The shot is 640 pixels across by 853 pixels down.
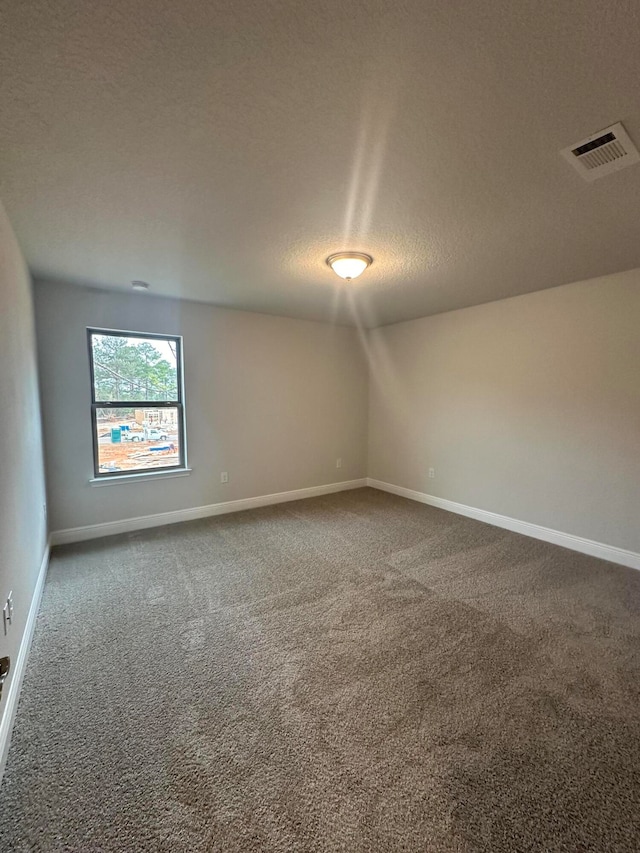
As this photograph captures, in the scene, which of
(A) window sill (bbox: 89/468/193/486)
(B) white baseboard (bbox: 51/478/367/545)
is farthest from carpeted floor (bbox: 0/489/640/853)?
(A) window sill (bbox: 89/468/193/486)

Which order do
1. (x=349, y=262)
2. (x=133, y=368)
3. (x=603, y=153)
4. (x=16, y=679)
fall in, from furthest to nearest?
(x=133, y=368) → (x=349, y=262) → (x=16, y=679) → (x=603, y=153)

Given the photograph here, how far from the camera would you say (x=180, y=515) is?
13.4 feet

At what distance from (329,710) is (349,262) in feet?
8.81

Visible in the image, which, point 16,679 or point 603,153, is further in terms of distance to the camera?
point 16,679

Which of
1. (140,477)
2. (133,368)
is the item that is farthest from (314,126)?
(140,477)

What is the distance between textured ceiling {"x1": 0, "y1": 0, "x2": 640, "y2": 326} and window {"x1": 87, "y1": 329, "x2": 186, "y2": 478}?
3.69 feet

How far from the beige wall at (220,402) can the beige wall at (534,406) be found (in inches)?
35.2

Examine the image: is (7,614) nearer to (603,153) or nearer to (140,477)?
(140,477)

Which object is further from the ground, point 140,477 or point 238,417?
point 238,417

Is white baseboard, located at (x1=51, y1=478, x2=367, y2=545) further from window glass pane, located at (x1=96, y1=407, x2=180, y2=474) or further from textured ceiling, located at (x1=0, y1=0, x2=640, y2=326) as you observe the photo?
textured ceiling, located at (x1=0, y1=0, x2=640, y2=326)

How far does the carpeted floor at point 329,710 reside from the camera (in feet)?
3.91

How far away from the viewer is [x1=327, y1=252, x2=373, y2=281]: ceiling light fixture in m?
2.64

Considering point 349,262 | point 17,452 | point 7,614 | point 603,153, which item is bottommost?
point 7,614

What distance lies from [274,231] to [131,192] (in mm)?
812
